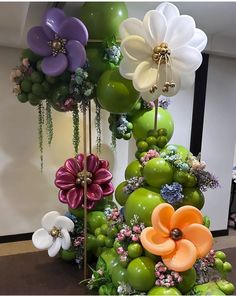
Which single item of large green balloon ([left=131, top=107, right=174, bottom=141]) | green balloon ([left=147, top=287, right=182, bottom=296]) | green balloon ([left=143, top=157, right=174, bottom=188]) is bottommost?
green balloon ([left=147, top=287, right=182, bottom=296])

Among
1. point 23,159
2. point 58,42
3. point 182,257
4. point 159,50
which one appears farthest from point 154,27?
point 23,159

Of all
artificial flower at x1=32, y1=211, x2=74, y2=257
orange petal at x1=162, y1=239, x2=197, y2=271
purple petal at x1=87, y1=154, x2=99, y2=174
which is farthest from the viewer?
purple petal at x1=87, y1=154, x2=99, y2=174

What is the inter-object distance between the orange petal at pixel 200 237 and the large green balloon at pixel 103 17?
1384 mm

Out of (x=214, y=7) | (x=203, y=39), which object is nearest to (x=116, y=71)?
(x=203, y=39)

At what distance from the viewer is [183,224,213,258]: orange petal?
159cm

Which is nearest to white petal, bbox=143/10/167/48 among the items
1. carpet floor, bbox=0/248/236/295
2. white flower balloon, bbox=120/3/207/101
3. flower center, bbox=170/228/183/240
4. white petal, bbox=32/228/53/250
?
white flower balloon, bbox=120/3/207/101

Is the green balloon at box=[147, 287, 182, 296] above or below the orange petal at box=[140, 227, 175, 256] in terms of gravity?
below

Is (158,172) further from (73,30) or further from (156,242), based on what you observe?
(73,30)

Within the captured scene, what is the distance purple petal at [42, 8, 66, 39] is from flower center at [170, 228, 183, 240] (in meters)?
1.45

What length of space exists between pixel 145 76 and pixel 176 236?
3.17 feet

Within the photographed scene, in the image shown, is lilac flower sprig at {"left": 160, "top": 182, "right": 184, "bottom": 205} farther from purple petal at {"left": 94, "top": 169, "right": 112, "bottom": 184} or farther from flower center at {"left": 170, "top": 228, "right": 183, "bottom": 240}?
purple petal at {"left": 94, "top": 169, "right": 112, "bottom": 184}

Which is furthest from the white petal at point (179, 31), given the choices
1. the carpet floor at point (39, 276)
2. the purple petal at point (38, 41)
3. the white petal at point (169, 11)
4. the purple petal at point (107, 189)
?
the carpet floor at point (39, 276)

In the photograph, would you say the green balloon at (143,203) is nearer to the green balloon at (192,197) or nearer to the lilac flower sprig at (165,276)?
the green balloon at (192,197)

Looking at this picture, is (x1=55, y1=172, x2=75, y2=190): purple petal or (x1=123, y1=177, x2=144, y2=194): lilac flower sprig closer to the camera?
(x1=123, y1=177, x2=144, y2=194): lilac flower sprig
